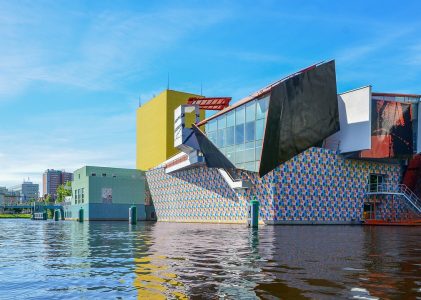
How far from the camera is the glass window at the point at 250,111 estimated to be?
1614 inches

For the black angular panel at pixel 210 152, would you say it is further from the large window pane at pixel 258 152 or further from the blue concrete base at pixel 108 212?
the blue concrete base at pixel 108 212

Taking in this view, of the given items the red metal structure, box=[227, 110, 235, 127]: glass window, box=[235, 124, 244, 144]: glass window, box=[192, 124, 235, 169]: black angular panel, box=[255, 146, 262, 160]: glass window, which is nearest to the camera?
box=[255, 146, 262, 160]: glass window

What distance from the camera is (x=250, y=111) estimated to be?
41469mm

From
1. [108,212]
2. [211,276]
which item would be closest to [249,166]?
[211,276]

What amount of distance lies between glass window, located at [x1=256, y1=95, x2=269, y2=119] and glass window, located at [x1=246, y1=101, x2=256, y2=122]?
51 cm

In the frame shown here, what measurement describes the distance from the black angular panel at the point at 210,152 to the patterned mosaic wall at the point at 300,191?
2329 mm

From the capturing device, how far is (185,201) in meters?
58.3

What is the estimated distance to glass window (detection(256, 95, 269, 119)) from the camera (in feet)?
129

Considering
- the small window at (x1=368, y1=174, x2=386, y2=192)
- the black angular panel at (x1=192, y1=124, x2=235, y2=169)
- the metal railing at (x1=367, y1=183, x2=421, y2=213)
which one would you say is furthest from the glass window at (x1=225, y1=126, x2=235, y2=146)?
the small window at (x1=368, y1=174, x2=386, y2=192)

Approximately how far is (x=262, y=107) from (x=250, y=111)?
1795 millimetres

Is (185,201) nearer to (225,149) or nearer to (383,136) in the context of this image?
(225,149)

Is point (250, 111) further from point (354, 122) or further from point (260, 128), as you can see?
point (354, 122)

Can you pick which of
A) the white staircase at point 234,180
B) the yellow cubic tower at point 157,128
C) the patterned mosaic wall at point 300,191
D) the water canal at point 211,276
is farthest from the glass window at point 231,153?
the yellow cubic tower at point 157,128

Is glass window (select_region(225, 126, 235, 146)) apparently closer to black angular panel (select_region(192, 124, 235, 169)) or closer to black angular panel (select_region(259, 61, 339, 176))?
black angular panel (select_region(192, 124, 235, 169))
